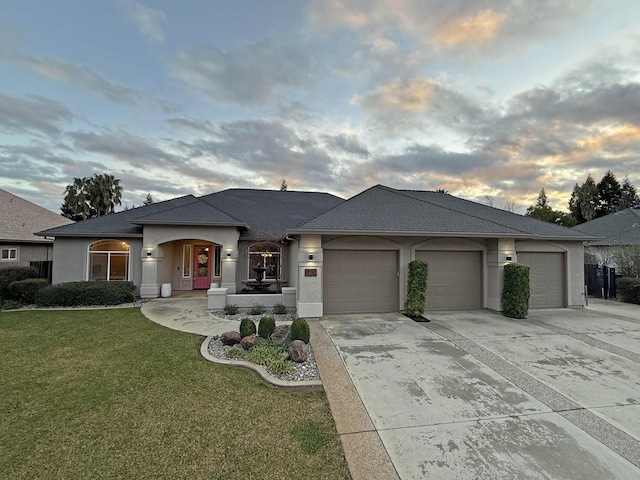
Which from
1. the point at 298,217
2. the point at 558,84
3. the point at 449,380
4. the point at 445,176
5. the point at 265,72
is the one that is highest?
the point at 265,72

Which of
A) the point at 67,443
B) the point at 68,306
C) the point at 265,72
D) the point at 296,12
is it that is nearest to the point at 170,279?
the point at 68,306

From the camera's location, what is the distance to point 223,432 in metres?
3.46

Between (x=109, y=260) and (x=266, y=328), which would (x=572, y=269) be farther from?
(x=109, y=260)

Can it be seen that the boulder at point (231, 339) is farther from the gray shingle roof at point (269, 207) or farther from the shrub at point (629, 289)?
the shrub at point (629, 289)

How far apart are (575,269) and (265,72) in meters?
15.9

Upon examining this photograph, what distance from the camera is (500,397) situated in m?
4.33

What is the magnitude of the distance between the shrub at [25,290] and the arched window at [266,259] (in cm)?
860

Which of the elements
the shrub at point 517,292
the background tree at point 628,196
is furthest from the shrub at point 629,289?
the background tree at point 628,196

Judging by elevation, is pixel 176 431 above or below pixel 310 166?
below

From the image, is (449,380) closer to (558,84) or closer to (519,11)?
(519,11)

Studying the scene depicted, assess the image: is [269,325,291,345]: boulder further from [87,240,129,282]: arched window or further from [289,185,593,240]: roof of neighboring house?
[87,240,129,282]: arched window

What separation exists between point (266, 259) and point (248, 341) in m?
8.69

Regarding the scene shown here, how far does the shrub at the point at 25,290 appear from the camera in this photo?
36.9ft

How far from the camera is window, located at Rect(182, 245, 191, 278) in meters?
15.5
